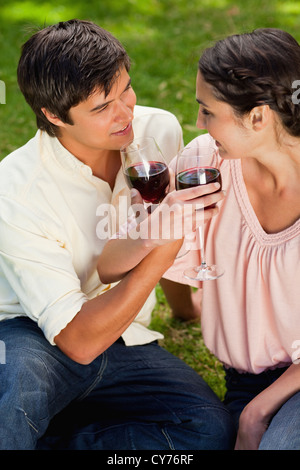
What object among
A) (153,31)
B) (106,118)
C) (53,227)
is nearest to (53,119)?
(106,118)

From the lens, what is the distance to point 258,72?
2570mm

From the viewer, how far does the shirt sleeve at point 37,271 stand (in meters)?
3.00

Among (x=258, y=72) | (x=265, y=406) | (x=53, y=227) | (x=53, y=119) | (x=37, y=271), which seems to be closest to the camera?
(x=258, y=72)

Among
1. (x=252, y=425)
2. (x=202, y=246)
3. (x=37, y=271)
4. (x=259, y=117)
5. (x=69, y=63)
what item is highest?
(x=69, y=63)

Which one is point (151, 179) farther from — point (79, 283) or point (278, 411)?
point (278, 411)

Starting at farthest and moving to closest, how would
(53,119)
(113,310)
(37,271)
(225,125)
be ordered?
(53,119)
(37,271)
(113,310)
(225,125)

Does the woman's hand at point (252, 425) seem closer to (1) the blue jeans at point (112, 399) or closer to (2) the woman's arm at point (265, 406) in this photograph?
(2) the woman's arm at point (265, 406)

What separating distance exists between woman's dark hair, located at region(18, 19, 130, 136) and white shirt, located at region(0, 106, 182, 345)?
24 centimetres

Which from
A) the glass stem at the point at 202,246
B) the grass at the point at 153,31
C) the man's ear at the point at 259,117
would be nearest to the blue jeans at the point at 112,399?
the glass stem at the point at 202,246

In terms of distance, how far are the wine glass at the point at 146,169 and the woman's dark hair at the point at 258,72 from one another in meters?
0.36

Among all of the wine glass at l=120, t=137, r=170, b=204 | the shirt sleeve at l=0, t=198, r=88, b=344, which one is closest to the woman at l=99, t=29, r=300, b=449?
the wine glass at l=120, t=137, r=170, b=204

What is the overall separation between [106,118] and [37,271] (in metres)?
0.78

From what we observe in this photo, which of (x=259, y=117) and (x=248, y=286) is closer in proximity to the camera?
(x=259, y=117)

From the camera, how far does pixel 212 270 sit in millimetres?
3084
